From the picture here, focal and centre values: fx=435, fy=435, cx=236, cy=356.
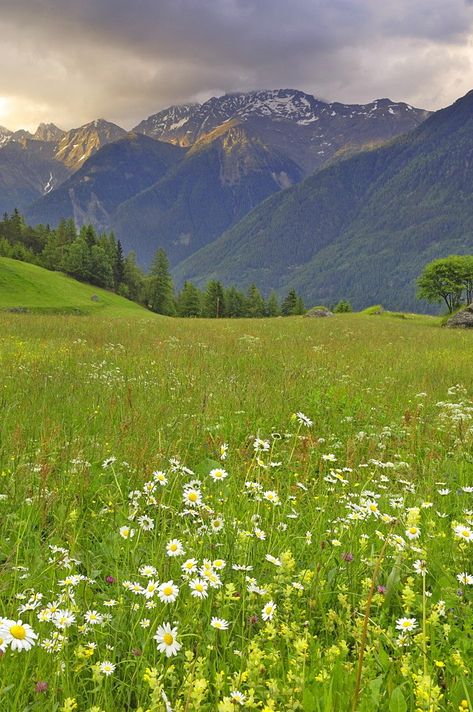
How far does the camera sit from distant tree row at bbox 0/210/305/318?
3063 inches

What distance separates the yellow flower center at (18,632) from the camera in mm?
1411

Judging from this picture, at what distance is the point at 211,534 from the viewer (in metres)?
2.71

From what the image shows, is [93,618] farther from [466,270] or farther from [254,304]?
[254,304]

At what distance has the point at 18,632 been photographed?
4.66 ft

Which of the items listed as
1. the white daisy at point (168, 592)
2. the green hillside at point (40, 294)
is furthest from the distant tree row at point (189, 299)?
the white daisy at point (168, 592)

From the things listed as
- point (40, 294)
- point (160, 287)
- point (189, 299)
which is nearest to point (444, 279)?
point (189, 299)

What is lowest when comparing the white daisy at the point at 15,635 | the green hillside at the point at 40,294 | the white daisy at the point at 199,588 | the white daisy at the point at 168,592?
the white daisy at the point at 199,588

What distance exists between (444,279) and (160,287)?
53.2 metres

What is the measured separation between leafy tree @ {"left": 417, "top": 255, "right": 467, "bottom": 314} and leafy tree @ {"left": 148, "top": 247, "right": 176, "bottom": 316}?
1923 inches

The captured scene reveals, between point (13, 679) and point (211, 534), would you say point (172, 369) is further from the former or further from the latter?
point (13, 679)

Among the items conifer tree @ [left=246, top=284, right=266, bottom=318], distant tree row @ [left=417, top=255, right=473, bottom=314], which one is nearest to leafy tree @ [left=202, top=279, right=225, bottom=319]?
conifer tree @ [left=246, top=284, right=266, bottom=318]

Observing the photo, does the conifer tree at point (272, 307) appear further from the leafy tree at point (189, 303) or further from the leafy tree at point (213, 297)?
the leafy tree at point (189, 303)

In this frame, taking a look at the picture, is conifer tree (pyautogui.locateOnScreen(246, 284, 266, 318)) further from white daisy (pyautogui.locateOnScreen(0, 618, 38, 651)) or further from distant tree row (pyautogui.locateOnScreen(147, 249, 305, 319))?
white daisy (pyautogui.locateOnScreen(0, 618, 38, 651))

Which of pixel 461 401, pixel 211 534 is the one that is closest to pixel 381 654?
pixel 211 534
